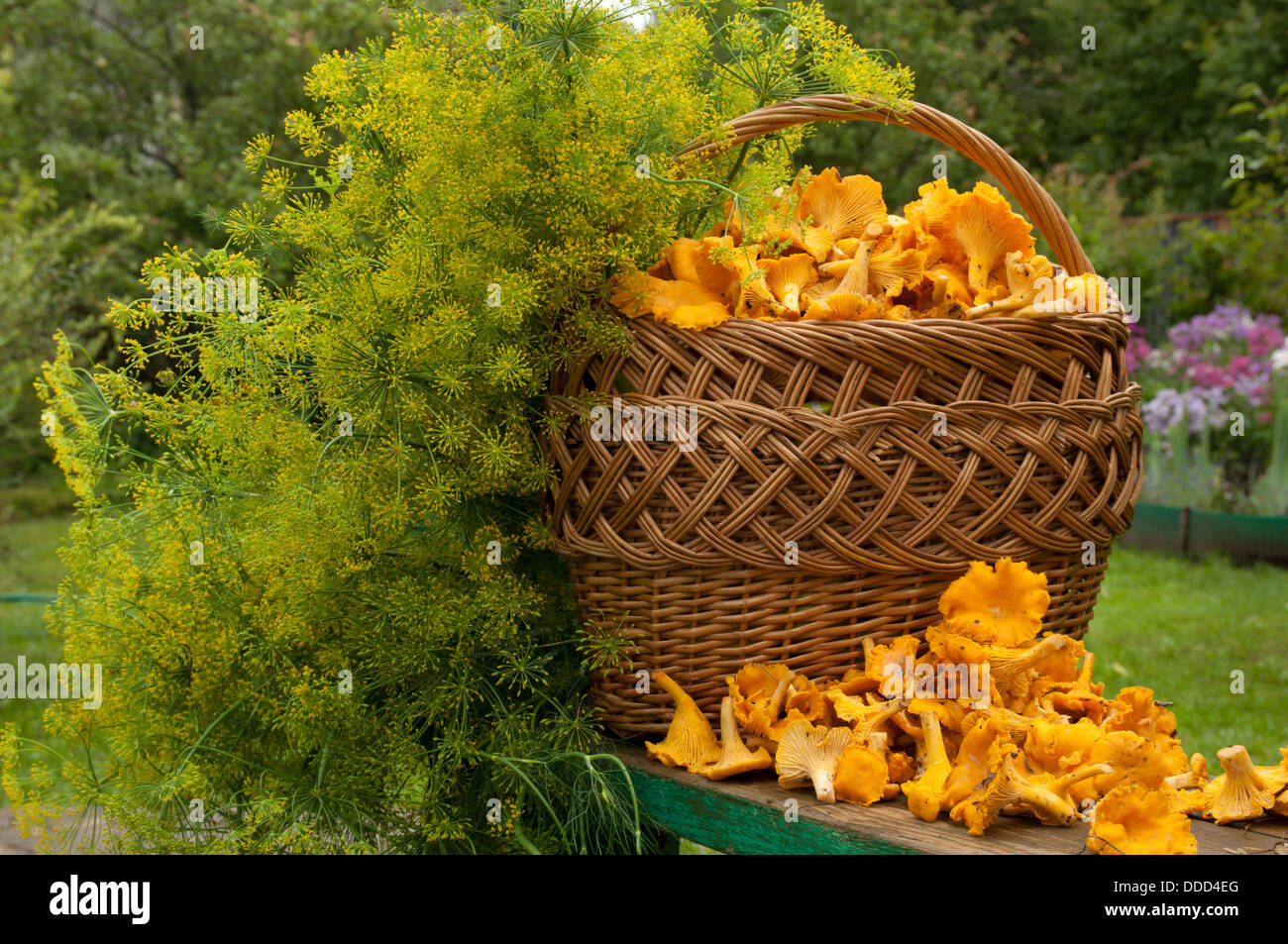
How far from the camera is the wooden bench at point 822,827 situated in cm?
119

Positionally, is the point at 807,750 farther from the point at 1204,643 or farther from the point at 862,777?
the point at 1204,643

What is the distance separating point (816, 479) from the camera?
1343 millimetres

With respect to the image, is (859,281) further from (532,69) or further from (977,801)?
(977,801)

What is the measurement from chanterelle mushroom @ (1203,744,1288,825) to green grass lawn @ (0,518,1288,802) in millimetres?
1670

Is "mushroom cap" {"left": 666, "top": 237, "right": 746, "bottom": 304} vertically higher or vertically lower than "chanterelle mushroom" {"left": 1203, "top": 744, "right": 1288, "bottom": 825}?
higher

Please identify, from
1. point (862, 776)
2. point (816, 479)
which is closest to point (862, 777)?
point (862, 776)

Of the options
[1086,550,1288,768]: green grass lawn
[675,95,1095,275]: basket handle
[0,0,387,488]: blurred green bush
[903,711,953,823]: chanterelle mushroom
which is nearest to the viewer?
[903,711,953,823]: chanterelle mushroom

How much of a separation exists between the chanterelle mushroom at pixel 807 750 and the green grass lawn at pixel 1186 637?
1.87m

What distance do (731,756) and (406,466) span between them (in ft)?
1.76

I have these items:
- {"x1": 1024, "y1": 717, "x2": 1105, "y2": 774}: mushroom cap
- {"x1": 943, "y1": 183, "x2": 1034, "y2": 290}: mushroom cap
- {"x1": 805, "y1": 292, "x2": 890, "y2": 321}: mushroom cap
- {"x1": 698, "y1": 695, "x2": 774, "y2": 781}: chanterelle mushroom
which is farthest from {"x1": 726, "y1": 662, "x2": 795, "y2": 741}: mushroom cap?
{"x1": 943, "y1": 183, "x2": 1034, "y2": 290}: mushroom cap

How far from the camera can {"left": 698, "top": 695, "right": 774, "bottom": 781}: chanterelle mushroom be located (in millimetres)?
1368

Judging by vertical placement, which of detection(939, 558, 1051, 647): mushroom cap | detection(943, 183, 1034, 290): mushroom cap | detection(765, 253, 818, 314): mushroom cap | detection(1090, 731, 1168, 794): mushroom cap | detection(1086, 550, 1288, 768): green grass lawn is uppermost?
detection(943, 183, 1034, 290): mushroom cap

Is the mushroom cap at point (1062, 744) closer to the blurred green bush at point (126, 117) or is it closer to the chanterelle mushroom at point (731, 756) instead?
the chanterelle mushroom at point (731, 756)

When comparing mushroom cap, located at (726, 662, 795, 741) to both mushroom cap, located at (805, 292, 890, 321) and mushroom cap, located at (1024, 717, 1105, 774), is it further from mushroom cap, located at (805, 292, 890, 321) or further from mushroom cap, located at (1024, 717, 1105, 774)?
mushroom cap, located at (805, 292, 890, 321)
